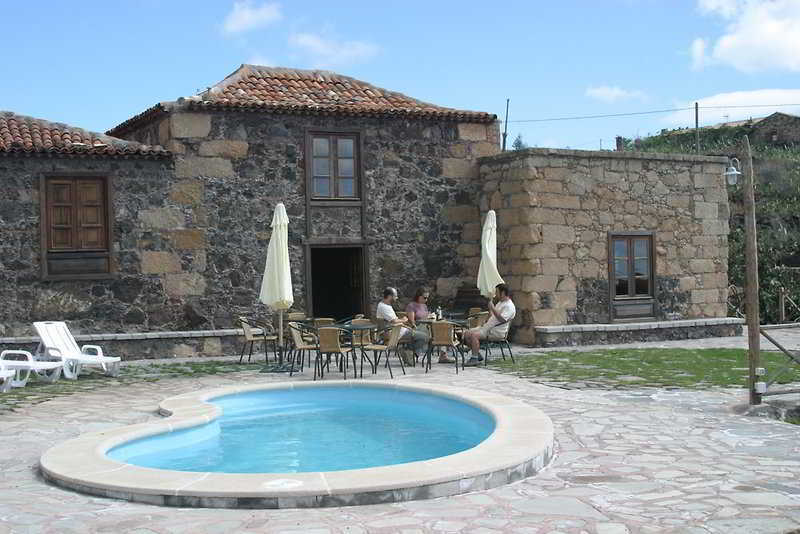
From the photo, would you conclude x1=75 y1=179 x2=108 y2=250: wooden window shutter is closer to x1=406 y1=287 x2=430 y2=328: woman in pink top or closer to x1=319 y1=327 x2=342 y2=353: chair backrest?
x1=319 y1=327 x2=342 y2=353: chair backrest

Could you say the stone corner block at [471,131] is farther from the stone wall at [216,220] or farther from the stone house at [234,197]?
the stone wall at [216,220]

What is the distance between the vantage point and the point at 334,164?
1462cm

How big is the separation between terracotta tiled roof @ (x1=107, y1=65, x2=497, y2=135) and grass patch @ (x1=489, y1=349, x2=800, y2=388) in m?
4.98

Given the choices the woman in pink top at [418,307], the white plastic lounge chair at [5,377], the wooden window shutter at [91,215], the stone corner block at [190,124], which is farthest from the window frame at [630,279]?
the white plastic lounge chair at [5,377]

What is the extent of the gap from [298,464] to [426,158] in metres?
9.12

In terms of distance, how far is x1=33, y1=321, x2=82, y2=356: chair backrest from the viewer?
1123cm

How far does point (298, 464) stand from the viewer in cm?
692

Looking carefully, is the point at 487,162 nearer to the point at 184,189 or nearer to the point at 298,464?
the point at 184,189

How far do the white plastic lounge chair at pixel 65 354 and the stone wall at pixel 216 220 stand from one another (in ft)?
5.22

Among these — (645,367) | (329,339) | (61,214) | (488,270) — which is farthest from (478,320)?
(61,214)

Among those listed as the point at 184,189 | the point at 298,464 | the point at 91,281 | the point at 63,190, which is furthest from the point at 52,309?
the point at 298,464

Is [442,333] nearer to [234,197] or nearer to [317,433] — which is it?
[317,433]

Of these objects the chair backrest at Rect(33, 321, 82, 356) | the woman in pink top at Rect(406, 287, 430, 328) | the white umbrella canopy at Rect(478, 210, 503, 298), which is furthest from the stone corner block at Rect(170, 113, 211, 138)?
the white umbrella canopy at Rect(478, 210, 503, 298)

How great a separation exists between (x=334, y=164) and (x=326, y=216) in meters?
0.93
